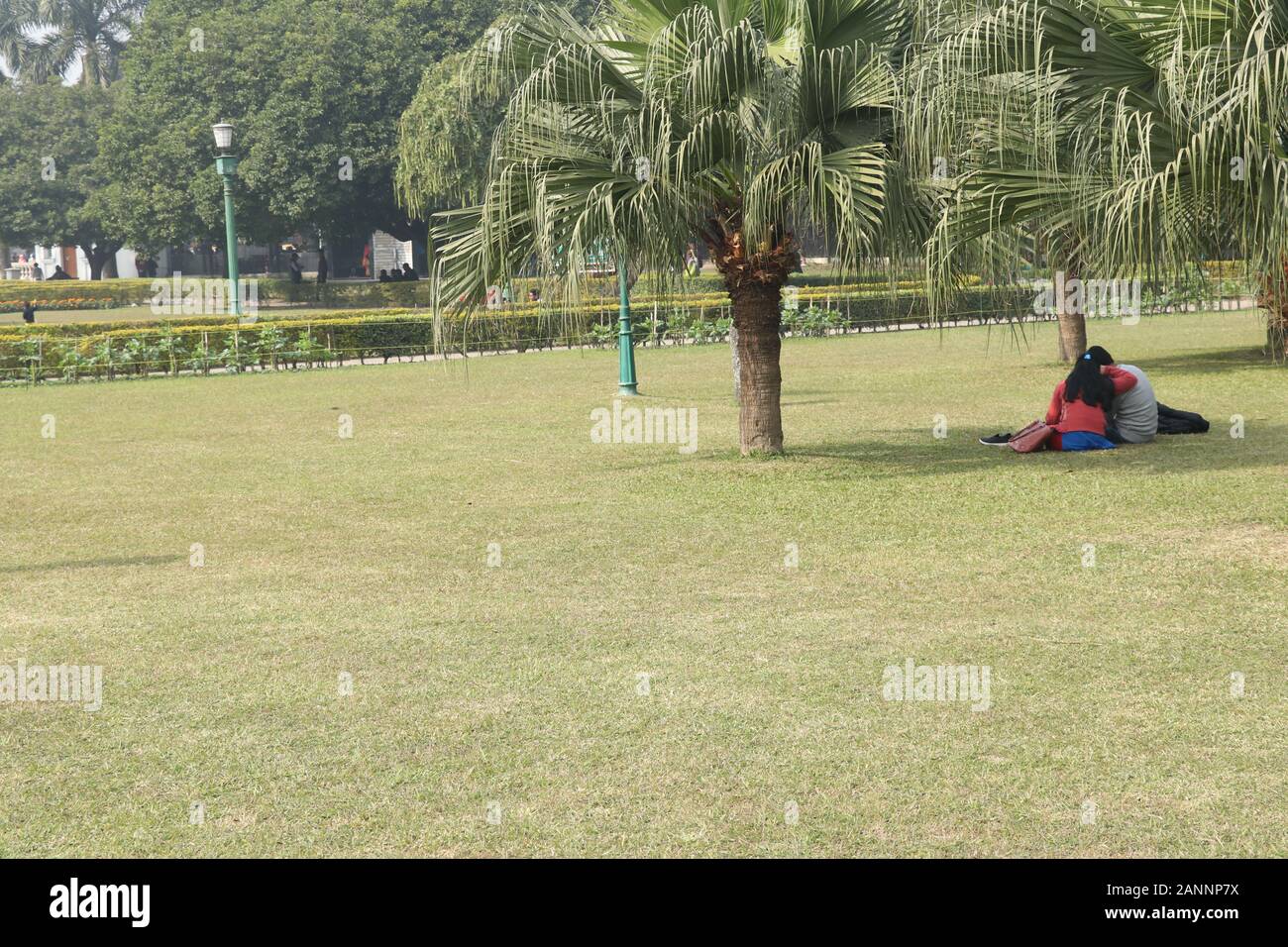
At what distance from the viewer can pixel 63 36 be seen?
226 ft

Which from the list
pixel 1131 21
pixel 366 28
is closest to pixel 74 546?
pixel 1131 21

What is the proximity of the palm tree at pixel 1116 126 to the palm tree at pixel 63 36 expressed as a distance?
217ft

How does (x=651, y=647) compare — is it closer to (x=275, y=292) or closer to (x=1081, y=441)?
(x=1081, y=441)

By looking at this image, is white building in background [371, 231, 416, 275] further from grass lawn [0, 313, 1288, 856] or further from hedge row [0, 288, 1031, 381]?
grass lawn [0, 313, 1288, 856]

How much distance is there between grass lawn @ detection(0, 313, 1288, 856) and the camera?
189 inches

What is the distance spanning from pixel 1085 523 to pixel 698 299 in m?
24.9

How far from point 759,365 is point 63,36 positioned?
216 feet

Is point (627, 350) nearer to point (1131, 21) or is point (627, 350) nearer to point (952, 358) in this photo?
point (952, 358)

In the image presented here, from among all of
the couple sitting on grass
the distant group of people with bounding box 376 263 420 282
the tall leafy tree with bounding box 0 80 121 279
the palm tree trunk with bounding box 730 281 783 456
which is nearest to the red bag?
the couple sitting on grass

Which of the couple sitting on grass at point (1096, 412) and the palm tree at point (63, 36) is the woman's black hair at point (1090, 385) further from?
the palm tree at point (63, 36)

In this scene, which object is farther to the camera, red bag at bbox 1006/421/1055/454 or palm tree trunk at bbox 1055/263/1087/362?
palm tree trunk at bbox 1055/263/1087/362

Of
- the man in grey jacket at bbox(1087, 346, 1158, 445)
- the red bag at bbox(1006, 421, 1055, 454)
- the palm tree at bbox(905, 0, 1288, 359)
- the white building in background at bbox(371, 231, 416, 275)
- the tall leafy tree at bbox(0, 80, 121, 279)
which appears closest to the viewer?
the palm tree at bbox(905, 0, 1288, 359)

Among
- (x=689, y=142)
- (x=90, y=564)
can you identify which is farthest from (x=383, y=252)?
(x=90, y=564)

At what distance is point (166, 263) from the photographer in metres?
71.2
